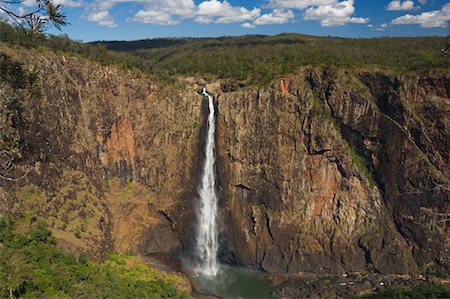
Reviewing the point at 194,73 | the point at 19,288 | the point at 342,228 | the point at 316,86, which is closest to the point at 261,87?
the point at 316,86

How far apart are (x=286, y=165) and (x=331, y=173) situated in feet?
11.2

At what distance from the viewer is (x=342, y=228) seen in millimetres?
31484

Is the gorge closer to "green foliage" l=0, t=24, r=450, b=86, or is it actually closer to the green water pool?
the green water pool

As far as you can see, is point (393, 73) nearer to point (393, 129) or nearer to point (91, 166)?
point (393, 129)

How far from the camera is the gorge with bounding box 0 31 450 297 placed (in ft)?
98.3

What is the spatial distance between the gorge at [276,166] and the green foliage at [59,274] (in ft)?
14.6

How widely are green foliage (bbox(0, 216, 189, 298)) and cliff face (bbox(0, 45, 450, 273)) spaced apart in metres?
4.41

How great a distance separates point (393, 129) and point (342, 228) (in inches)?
322

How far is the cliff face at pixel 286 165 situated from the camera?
30.0 meters

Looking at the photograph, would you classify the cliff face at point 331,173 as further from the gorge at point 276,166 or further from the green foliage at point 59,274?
the green foliage at point 59,274

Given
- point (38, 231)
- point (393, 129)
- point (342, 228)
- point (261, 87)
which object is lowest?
point (342, 228)

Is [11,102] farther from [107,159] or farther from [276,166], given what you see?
[276,166]

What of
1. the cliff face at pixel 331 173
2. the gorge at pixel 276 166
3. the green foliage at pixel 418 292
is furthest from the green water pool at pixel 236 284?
the green foliage at pixel 418 292

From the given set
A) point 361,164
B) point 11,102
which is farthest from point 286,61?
point 11,102
